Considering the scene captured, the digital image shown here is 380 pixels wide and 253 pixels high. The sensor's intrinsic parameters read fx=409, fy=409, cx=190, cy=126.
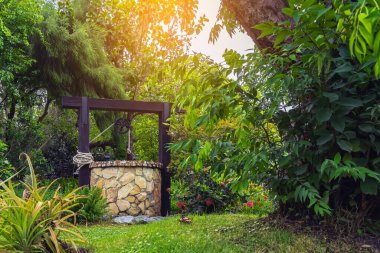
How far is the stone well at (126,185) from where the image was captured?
24.1 ft

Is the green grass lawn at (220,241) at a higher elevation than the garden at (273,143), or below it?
below

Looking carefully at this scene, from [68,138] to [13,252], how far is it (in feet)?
33.9

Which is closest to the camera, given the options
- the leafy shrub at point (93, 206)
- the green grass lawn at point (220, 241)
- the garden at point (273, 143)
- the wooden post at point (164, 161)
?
the garden at point (273, 143)

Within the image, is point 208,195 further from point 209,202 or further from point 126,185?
point 126,185

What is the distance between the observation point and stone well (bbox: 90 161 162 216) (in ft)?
24.1

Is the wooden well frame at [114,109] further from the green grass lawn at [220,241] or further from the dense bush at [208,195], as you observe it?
the green grass lawn at [220,241]

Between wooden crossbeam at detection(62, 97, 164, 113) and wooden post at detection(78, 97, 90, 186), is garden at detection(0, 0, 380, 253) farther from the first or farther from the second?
wooden crossbeam at detection(62, 97, 164, 113)

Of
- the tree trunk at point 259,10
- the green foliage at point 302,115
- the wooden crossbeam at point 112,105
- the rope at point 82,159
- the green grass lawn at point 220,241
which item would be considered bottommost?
the green grass lawn at point 220,241

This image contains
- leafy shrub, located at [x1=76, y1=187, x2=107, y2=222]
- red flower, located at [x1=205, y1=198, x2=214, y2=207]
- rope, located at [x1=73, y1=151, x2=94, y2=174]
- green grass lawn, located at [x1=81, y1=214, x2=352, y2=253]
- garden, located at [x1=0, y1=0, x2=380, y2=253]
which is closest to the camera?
garden, located at [x1=0, y1=0, x2=380, y2=253]

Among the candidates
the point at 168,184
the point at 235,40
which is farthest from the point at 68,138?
the point at 235,40

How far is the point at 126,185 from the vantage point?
738 centimetres

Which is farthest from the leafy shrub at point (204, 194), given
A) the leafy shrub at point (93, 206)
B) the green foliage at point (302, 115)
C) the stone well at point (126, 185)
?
the green foliage at point (302, 115)

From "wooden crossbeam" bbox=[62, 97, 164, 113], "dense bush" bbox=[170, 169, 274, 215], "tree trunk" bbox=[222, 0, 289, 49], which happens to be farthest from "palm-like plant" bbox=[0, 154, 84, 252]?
"wooden crossbeam" bbox=[62, 97, 164, 113]

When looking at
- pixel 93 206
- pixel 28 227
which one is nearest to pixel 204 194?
pixel 93 206
